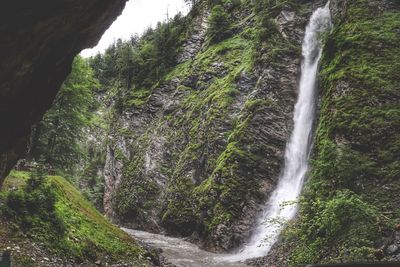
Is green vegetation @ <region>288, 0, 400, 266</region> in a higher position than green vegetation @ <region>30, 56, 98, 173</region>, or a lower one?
lower

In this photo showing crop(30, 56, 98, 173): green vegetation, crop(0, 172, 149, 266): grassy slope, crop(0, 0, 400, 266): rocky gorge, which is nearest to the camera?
crop(0, 0, 400, 266): rocky gorge

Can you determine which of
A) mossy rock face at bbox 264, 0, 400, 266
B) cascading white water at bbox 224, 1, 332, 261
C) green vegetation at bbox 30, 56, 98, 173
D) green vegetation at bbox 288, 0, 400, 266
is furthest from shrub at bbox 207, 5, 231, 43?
green vegetation at bbox 30, 56, 98, 173

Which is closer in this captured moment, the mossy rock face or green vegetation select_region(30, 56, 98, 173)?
the mossy rock face

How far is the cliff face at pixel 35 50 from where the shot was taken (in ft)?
23.5

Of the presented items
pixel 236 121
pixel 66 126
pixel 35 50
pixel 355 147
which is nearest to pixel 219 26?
pixel 236 121

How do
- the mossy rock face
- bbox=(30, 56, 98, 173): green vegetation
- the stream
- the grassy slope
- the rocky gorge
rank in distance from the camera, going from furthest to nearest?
bbox=(30, 56, 98, 173): green vegetation
the stream
the mossy rock face
the grassy slope
the rocky gorge

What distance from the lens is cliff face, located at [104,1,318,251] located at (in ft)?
88.5

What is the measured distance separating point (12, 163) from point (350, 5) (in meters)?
24.0

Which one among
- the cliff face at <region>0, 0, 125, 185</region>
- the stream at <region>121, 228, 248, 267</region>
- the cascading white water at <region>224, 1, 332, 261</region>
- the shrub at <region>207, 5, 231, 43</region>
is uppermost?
the shrub at <region>207, 5, 231, 43</region>

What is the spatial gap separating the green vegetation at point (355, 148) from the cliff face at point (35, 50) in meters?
9.15

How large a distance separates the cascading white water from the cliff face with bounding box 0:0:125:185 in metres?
13.4

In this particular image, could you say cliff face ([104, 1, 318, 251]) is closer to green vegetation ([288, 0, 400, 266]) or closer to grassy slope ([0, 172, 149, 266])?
green vegetation ([288, 0, 400, 266])

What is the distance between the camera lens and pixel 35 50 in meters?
8.21

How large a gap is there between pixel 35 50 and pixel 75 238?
26.0 ft
